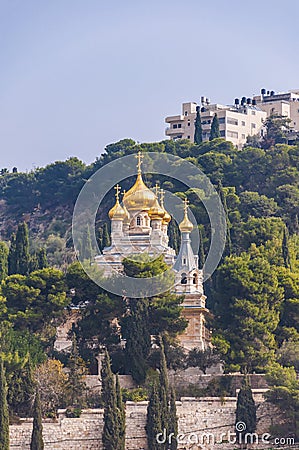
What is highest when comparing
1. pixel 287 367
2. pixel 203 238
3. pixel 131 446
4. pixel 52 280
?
pixel 203 238

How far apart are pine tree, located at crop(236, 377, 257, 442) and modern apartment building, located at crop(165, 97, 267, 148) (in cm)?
5255

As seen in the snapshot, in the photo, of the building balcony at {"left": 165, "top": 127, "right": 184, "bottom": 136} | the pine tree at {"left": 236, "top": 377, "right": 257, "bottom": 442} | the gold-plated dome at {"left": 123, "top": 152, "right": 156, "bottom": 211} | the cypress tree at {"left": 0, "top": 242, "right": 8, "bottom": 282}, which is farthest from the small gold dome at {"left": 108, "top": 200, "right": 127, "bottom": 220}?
the building balcony at {"left": 165, "top": 127, "right": 184, "bottom": 136}

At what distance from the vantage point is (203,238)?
205 ft

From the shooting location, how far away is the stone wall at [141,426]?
42094 millimetres

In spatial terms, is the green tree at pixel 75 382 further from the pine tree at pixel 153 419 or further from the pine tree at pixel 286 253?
the pine tree at pixel 286 253

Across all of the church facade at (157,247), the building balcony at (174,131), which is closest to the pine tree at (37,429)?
the church facade at (157,247)

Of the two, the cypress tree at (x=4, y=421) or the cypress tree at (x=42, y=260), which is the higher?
the cypress tree at (x=42, y=260)

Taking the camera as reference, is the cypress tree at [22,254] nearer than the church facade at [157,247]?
No

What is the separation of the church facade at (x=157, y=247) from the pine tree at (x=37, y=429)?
11.0 meters

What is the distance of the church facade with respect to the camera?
5244cm

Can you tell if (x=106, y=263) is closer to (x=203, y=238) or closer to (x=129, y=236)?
(x=129, y=236)

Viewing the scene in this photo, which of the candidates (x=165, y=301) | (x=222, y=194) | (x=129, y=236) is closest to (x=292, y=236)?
(x=222, y=194)

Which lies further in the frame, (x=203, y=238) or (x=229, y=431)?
(x=203, y=238)

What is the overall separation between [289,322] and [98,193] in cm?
2473
